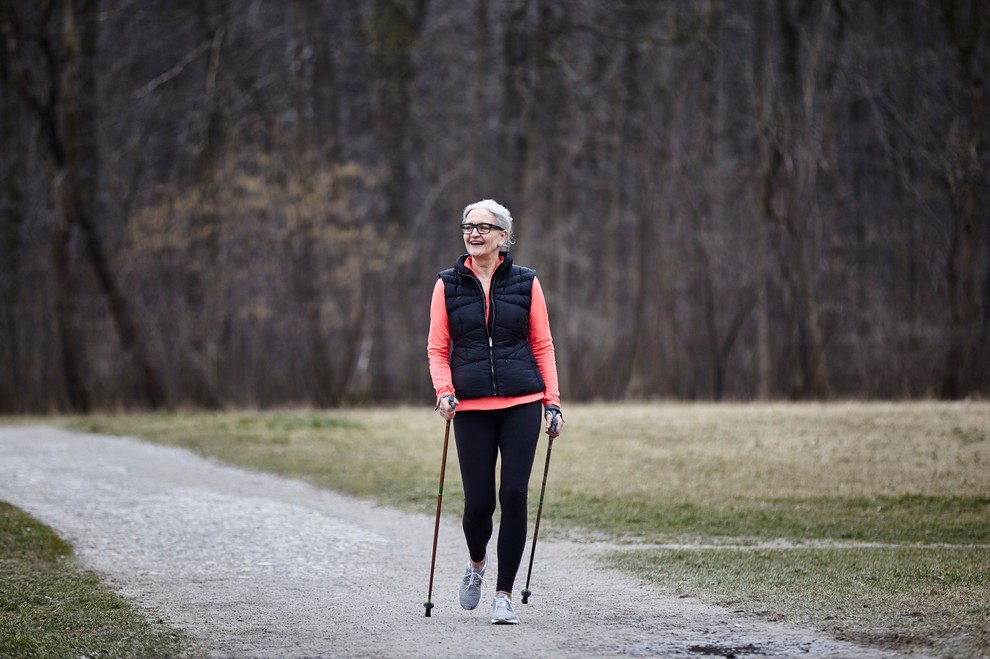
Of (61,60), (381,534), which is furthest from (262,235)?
(381,534)

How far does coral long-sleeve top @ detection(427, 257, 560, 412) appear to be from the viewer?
A: 270 inches

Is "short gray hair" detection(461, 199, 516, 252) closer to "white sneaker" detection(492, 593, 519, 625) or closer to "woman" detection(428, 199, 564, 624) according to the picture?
"woman" detection(428, 199, 564, 624)

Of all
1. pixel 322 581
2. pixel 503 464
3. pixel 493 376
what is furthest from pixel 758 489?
pixel 493 376

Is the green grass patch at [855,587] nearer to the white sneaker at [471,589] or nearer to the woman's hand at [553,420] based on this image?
the white sneaker at [471,589]

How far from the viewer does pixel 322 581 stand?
8.54 meters

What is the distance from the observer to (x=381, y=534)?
35.7ft

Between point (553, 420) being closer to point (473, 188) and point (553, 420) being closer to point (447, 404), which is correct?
point (447, 404)

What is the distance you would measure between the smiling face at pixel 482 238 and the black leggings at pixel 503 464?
88 cm

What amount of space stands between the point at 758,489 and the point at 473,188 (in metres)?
20.3

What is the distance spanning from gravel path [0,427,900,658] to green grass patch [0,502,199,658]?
0.63ft

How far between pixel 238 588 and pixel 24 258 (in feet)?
82.7

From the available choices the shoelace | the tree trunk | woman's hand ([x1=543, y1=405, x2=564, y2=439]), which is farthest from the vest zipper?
the tree trunk

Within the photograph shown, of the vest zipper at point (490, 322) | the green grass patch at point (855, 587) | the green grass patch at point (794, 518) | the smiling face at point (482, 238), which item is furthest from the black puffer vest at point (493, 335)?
the green grass patch at point (794, 518)

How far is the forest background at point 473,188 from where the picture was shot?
2631cm
